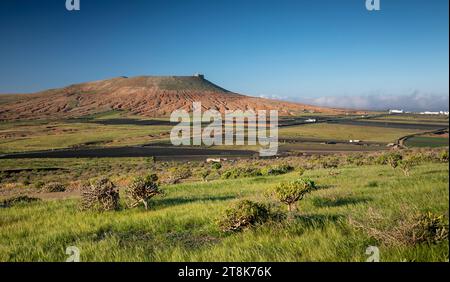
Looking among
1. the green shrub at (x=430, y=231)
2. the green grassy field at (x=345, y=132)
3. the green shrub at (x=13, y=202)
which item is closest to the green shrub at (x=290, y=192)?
the green shrub at (x=430, y=231)

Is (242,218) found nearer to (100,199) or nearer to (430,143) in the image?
(100,199)

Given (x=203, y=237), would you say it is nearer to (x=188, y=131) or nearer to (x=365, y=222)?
(x=365, y=222)

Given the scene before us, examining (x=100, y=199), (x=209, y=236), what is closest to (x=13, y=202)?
(x=100, y=199)

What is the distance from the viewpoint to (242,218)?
7.62m

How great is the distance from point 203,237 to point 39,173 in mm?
51669

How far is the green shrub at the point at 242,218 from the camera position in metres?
7.58

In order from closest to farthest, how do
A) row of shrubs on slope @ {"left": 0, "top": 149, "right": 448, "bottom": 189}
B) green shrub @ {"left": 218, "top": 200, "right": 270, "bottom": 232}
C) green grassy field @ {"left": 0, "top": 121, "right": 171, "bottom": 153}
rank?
1. green shrub @ {"left": 218, "top": 200, "right": 270, "bottom": 232}
2. row of shrubs on slope @ {"left": 0, "top": 149, "right": 448, "bottom": 189}
3. green grassy field @ {"left": 0, "top": 121, "right": 171, "bottom": 153}

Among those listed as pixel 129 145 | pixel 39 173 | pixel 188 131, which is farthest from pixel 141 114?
pixel 39 173

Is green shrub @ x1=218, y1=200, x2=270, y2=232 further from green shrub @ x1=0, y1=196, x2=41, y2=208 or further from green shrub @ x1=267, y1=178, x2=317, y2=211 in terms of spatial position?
green shrub @ x1=0, y1=196, x2=41, y2=208

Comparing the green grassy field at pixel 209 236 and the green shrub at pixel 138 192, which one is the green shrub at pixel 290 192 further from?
the green shrub at pixel 138 192

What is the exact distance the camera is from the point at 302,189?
1012cm

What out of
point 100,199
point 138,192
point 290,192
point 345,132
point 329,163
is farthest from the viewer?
point 345,132

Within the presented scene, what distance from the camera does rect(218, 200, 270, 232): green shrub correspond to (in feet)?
24.9

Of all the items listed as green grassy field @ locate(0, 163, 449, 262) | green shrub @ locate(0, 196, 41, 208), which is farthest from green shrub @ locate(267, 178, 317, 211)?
green shrub @ locate(0, 196, 41, 208)
